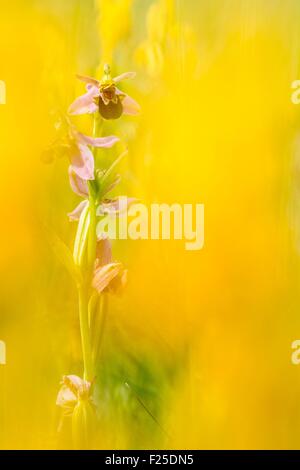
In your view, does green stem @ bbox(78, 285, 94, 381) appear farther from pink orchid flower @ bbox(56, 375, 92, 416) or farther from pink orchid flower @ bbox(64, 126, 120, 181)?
pink orchid flower @ bbox(64, 126, 120, 181)

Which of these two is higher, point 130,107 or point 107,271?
point 130,107

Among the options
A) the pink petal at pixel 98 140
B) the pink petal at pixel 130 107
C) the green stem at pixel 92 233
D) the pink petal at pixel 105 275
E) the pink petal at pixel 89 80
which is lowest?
the pink petal at pixel 105 275

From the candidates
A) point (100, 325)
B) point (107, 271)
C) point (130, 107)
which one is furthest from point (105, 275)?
point (130, 107)

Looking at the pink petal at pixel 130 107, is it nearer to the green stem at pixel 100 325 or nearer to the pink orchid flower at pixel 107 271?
the pink orchid flower at pixel 107 271

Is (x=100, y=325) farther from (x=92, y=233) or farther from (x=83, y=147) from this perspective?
(x=83, y=147)

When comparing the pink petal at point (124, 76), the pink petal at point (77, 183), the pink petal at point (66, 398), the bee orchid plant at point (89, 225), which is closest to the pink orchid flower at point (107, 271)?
the bee orchid plant at point (89, 225)

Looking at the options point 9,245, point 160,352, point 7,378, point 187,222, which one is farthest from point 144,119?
point 7,378

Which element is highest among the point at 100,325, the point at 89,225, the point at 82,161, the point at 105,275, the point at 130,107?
the point at 130,107
